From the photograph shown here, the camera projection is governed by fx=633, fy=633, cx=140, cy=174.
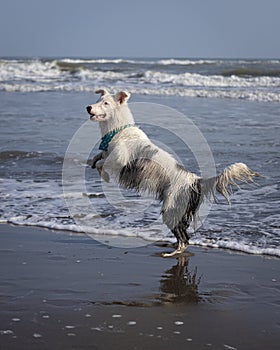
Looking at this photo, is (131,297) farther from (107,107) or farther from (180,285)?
(107,107)

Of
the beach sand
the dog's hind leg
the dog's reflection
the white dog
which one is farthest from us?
the dog's hind leg

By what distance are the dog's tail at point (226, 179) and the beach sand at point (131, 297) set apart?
0.62m

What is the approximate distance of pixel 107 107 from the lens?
6.20m

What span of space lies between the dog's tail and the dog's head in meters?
1.16

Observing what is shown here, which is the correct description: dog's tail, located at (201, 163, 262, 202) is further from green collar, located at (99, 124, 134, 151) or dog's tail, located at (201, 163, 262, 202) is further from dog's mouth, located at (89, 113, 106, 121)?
dog's mouth, located at (89, 113, 106, 121)

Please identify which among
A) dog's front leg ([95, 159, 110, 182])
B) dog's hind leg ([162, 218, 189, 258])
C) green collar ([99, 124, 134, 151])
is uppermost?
green collar ([99, 124, 134, 151])

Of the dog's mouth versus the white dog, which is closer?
the white dog

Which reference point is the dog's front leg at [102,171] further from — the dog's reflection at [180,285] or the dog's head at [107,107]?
the dog's reflection at [180,285]

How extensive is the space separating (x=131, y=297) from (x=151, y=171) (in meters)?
1.53

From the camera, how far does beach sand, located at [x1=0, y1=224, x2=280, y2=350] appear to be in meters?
3.91

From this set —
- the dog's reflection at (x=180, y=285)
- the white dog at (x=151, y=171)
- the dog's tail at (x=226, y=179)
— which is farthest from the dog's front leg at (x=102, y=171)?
the dog's reflection at (x=180, y=285)

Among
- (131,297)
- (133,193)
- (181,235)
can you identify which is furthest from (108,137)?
(133,193)

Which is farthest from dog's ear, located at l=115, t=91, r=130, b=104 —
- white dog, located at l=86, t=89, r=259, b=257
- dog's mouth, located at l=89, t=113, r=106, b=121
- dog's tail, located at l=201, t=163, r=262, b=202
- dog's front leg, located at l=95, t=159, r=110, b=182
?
dog's tail, located at l=201, t=163, r=262, b=202

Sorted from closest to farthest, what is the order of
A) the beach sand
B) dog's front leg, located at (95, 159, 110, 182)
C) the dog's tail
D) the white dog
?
the beach sand < the dog's tail < the white dog < dog's front leg, located at (95, 159, 110, 182)
